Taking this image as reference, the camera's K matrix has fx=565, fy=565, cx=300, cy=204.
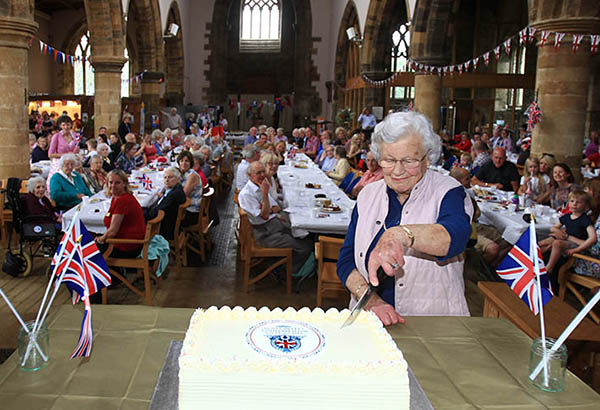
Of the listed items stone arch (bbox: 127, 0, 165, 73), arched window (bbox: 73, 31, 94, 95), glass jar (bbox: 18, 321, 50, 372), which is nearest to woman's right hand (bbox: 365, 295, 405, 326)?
glass jar (bbox: 18, 321, 50, 372)

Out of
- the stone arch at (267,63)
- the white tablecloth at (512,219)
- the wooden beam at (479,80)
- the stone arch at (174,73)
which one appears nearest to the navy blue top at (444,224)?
the white tablecloth at (512,219)

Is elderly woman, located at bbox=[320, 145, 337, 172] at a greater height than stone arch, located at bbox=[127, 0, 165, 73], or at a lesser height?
lesser

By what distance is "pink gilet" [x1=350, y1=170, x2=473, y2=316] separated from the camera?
219cm

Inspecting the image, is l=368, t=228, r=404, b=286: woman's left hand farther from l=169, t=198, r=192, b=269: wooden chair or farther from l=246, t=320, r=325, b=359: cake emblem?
l=169, t=198, r=192, b=269: wooden chair

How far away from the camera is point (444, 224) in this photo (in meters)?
2.03

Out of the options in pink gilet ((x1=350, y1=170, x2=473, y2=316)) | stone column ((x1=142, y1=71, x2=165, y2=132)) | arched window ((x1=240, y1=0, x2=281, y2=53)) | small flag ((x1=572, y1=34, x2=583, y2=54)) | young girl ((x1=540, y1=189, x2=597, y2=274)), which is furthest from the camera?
arched window ((x1=240, y1=0, x2=281, y2=53))

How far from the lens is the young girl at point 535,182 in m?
6.73

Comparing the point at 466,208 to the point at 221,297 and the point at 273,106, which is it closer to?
the point at 221,297

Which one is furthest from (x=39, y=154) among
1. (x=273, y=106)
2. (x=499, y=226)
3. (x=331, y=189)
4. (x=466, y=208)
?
(x=273, y=106)

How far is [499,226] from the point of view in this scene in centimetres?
572

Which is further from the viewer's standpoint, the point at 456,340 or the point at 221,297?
the point at 221,297

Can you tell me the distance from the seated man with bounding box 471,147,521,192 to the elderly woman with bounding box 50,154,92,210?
5096mm

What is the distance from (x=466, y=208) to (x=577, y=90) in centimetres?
647

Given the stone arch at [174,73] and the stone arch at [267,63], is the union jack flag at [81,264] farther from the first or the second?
the stone arch at [267,63]
